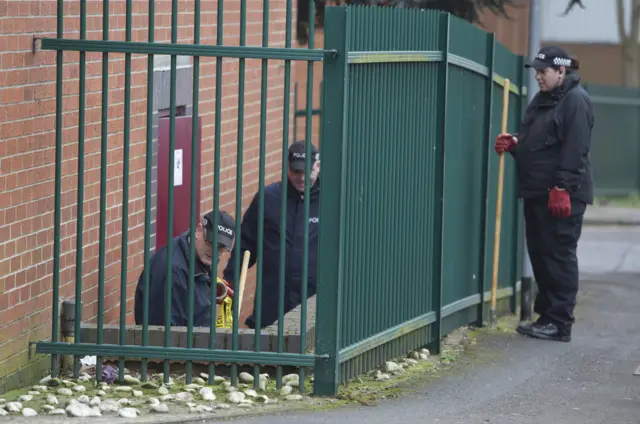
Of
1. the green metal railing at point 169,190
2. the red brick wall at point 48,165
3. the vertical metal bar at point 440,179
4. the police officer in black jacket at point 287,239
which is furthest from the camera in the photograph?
the police officer in black jacket at point 287,239

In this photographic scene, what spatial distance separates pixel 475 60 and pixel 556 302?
1666 millimetres

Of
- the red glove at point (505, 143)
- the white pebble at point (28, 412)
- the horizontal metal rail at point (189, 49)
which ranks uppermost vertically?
the horizontal metal rail at point (189, 49)

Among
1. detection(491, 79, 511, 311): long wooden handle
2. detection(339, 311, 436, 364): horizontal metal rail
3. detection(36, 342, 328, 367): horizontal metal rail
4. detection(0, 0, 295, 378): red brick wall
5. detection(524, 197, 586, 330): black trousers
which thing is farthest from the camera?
detection(491, 79, 511, 311): long wooden handle

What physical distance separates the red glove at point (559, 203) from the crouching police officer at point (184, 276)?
2397mm

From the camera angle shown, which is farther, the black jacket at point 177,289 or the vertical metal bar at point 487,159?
the vertical metal bar at point 487,159

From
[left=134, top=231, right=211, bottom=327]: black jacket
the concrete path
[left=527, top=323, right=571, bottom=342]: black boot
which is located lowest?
the concrete path

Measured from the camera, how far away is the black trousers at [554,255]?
901cm

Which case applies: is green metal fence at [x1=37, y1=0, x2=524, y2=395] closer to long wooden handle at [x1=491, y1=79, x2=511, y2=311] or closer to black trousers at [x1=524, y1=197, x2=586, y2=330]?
black trousers at [x1=524, y1=197, x2=586, y2=330]

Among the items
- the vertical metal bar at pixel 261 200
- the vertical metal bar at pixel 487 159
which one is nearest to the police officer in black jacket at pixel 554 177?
the vertical metal bar at pixel 487 159

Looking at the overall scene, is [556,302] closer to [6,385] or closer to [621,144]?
[6,385]

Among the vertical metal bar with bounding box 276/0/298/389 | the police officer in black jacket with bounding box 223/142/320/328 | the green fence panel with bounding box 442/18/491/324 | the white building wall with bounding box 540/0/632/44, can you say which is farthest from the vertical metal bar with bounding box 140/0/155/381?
the white building wall with bounding box 540/0/632/44

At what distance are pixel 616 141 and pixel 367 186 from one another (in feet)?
52.6

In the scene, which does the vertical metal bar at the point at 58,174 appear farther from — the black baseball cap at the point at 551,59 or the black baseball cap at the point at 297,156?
the black baseball cap at the point at 551,59

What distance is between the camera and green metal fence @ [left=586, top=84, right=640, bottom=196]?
72.7ft
